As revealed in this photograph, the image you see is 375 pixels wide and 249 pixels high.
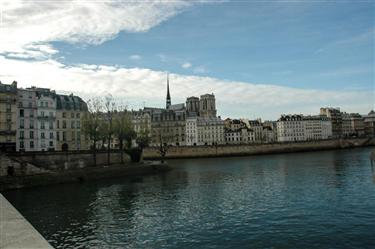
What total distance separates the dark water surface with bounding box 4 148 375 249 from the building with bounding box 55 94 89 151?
1678 inches

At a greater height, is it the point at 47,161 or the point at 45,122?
the point at 45,122

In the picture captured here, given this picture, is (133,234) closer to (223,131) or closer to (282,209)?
(282,209)

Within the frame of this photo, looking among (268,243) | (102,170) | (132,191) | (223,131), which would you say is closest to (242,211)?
(268,243)

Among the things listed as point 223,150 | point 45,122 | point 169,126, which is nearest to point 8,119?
point 45,122

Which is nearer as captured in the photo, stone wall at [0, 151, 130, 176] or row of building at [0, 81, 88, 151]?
stone wall at [0, 151, 130, 176]

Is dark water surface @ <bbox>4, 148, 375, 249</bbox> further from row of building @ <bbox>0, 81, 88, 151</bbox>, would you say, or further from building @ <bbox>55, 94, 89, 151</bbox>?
building @ <bbox>55, 94, 89, 151</bbox>

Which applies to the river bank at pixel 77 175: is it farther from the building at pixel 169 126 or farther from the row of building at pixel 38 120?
the building at pixel 169 126

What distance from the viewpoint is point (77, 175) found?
60250mm

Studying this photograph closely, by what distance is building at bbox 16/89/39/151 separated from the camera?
7875cm

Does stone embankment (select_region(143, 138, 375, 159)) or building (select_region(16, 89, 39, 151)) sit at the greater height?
building (select_region(16, 89, 39, 151))

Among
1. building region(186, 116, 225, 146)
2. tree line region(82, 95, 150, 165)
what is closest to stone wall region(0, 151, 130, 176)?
tree line region(82, 95, 150, 165)

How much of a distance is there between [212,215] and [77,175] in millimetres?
36281

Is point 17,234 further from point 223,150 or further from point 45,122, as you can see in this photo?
point 223,150

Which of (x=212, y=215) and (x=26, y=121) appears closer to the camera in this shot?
(x=212, y=215)
